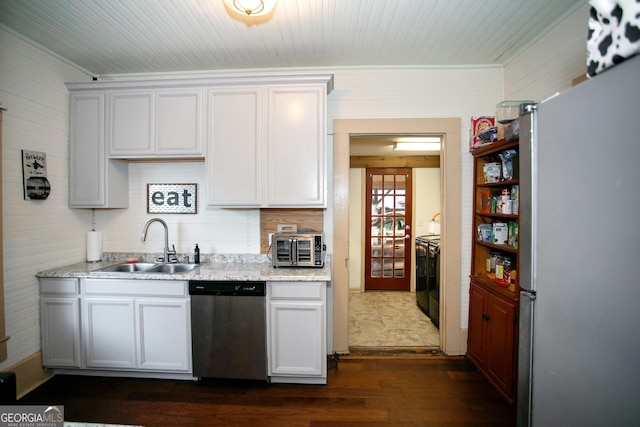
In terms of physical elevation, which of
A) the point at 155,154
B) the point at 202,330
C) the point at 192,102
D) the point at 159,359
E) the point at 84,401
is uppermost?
the point at 192,102

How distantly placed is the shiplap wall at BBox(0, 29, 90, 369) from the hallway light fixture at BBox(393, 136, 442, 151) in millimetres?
3681

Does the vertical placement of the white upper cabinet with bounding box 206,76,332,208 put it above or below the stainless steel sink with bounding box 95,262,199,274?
above

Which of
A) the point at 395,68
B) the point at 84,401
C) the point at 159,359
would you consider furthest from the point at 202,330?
the point at 395,68

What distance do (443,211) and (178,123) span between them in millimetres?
2586

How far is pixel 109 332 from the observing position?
2.12 m

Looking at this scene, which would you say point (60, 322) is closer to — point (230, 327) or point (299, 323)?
point (230, 327)

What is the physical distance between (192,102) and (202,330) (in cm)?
192

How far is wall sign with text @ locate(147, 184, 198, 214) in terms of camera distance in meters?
2.61

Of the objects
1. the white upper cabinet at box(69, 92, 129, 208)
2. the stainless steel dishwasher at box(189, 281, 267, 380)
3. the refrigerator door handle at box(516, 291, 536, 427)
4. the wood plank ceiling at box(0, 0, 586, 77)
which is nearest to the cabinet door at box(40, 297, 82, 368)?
the white upper cabinet at box(69, 92, 129, 208)

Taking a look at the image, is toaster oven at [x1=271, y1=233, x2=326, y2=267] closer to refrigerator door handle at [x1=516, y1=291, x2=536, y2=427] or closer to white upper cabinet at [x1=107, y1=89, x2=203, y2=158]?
white upper cabinet at [x1=107, y1=89, x2=203, y2=158]

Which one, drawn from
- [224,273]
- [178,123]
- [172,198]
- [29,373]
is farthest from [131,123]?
[29,373]

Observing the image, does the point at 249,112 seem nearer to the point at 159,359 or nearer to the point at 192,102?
the point at 192,102

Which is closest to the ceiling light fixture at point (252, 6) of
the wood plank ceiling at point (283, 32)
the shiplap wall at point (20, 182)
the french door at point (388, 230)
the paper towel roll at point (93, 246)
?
the wood plank ceiling at point (283, 32)

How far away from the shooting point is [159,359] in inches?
82.9
